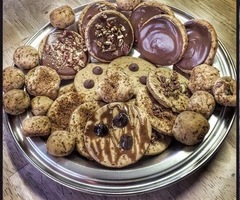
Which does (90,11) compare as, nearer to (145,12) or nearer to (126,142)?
(145,12)

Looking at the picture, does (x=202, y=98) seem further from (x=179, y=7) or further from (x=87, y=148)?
(x=179, y=7)

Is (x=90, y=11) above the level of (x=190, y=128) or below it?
above

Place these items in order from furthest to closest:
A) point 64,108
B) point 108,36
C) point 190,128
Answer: point 108,36, point 64,108, point 190,128

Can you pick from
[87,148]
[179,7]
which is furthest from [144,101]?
[179,7]

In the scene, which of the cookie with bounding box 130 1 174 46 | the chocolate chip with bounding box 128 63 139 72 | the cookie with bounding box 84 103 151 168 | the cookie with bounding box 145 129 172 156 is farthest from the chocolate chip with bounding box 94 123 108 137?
→ the cookie with bounding box 130 1 174 46

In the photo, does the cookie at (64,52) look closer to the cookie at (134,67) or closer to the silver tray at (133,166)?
the cookie at (134,67)

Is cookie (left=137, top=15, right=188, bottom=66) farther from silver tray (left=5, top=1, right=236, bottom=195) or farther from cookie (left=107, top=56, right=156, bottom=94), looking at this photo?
silver tray (left=5, top=1, right=236, bottom=195)

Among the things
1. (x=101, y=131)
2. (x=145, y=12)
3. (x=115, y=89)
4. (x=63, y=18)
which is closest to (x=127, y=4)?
(x=145, y=12)
